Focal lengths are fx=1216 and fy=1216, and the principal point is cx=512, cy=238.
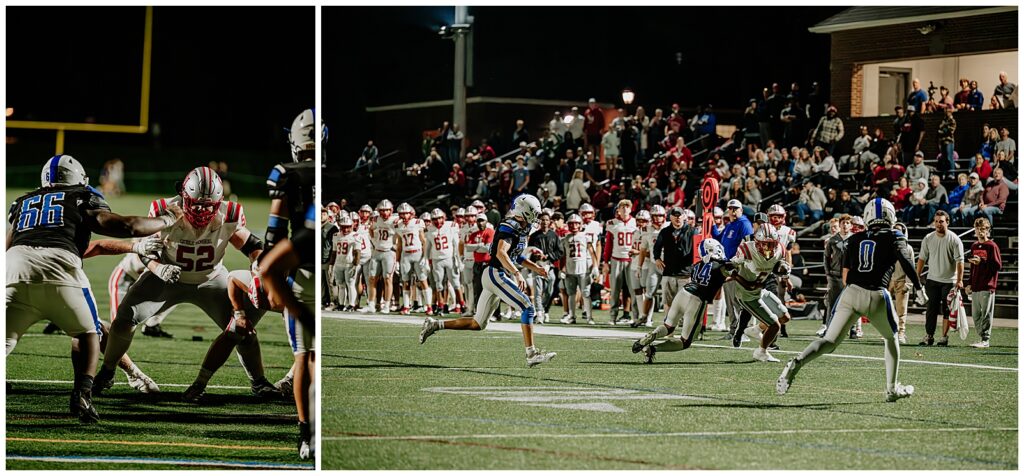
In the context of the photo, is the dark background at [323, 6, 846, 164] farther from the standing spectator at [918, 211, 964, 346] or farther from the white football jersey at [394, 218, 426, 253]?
the standing spectator at [918, 211, 964, 346]

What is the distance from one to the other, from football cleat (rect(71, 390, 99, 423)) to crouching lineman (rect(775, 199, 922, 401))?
3394 millimetres

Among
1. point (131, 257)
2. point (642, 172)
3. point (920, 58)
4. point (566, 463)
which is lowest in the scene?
point (566, 463)

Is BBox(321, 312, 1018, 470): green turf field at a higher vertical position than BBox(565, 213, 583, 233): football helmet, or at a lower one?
lower

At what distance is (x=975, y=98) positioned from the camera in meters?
11.0

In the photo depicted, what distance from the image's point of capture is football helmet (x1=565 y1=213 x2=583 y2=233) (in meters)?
10.6

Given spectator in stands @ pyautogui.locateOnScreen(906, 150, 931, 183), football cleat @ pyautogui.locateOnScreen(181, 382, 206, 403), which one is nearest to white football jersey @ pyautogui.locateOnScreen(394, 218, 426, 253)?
spectator in stands @ pyautogui.locateOnScreen(906, 150, 931, 183)

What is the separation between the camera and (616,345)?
8.81 m

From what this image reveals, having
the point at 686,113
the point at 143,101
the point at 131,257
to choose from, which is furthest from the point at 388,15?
the point at 686,113

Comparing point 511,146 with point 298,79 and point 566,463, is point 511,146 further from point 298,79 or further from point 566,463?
point 566,463

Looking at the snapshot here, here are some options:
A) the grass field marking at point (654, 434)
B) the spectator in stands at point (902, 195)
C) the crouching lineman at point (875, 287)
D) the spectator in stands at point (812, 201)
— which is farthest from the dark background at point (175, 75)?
the spectator in stands at point (902, 195)

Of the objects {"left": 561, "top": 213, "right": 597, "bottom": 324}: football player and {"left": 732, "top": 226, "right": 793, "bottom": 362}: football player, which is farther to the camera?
{"left": 561, "top": 213, "right": 597, "bottom": 324}: football player

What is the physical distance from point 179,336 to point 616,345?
143 inches

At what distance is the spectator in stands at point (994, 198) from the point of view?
994cm

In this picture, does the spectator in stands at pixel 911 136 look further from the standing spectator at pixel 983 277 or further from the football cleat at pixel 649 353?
the football cleat at pixel 649 353
